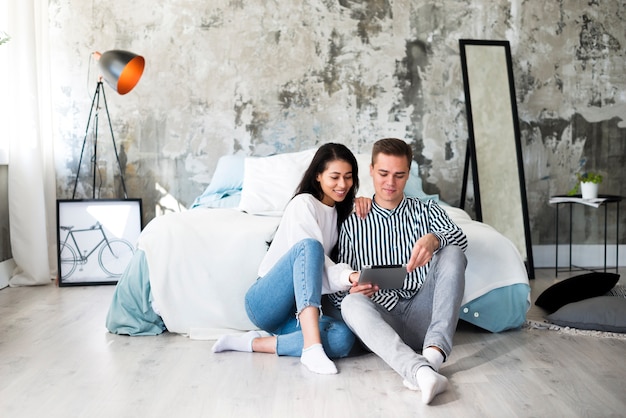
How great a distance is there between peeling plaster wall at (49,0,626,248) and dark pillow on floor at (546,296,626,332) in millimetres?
1983

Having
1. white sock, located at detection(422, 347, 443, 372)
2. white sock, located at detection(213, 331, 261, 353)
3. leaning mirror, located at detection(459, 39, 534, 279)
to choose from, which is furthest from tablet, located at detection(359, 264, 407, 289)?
leaning mirror, located at detection(459, 39, 534, 279)

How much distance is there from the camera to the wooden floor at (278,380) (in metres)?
2.24

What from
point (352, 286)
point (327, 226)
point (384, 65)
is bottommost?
point (352, 286)

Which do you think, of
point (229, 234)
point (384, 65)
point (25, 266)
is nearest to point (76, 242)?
point (25, 266)

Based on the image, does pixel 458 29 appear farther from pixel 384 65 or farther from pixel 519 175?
pixel 519 175

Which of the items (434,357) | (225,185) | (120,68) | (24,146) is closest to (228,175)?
(225,185)

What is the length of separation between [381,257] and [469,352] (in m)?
0.55

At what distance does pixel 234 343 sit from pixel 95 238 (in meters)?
2.21

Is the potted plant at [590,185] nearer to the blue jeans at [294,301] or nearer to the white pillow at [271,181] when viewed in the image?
the white pillow at [271,181]

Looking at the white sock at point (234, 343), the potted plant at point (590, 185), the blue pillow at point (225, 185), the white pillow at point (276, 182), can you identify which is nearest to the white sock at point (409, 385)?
the white sock at point (234, 343)

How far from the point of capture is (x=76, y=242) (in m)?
4.76

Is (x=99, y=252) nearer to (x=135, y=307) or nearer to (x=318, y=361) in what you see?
(x=135, y=307)

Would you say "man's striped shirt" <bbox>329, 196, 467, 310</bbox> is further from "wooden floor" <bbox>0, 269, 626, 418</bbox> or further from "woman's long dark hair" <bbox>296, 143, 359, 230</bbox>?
"wooden floor" <bbox>0, 269, 626, 418</bbox>

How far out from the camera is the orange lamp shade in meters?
4.33
